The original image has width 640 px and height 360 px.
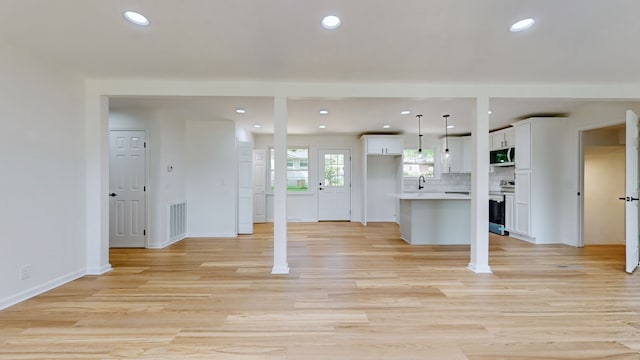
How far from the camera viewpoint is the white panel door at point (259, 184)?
7902mm

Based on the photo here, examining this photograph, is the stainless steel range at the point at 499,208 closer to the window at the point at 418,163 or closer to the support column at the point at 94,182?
the window at the point at 418,163

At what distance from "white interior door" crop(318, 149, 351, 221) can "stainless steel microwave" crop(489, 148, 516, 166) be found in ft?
11.3

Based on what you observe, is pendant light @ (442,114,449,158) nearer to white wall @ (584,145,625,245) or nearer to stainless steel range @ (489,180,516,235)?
stainless steel range @ (489,180,516,235)

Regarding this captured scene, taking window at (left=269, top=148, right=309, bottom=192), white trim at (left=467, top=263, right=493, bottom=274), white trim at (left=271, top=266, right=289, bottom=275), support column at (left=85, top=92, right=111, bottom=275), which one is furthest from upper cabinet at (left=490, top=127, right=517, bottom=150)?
support column at (left=85, top=92, right=111, bottom=275)

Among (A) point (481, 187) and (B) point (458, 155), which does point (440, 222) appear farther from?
(B) point (458, 155)

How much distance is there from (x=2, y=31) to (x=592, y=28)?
16.4 ft

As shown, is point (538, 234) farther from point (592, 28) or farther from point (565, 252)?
point (592, 28)

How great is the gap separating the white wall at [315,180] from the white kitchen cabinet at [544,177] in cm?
382

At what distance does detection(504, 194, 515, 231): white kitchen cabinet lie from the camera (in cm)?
594

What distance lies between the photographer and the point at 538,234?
17.8 feet

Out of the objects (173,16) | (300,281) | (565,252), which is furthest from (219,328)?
(565,252)

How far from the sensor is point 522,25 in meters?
2.48

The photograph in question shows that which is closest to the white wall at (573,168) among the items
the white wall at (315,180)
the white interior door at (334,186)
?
the white wall at (315,180)

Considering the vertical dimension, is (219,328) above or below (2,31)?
below
